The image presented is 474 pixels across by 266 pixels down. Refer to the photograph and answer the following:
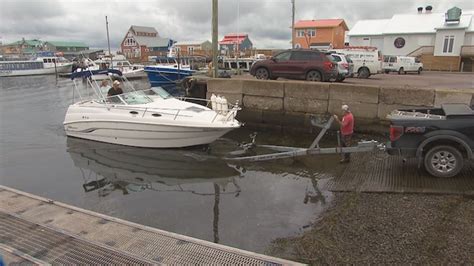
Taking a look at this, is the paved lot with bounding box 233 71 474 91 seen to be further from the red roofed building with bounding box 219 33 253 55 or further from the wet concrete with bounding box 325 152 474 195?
the red roofed building with bounding box 219 33 253 55

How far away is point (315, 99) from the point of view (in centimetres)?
1279

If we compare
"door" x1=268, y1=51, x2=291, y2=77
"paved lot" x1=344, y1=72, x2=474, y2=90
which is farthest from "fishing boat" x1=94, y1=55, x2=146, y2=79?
"paved lot" x1=344, y1=72, x2=474, y2=90

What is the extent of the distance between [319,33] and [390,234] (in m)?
51.4

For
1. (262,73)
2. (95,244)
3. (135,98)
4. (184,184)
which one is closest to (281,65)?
(262,73)

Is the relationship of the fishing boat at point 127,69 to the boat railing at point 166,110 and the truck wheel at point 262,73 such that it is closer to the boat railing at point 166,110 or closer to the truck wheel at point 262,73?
the truck wheel at point 262,73

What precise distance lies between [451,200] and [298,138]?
21.0 ft

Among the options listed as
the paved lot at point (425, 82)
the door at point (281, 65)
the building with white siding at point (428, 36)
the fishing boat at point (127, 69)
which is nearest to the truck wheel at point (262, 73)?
the door at point (281, 65)

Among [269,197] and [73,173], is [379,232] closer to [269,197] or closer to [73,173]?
[269,197]

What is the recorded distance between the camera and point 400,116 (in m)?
7.20

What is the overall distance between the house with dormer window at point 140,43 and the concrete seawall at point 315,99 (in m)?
71.2

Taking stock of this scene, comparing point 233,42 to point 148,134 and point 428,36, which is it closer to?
point 428,36

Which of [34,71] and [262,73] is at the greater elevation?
[262,73]

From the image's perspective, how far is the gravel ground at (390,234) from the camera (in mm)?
4379

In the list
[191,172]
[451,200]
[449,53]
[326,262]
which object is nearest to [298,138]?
[191,172]
